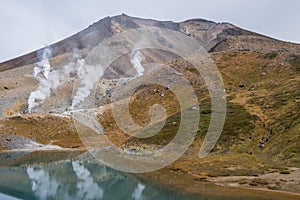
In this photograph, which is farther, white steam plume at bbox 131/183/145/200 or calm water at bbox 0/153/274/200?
calm water at bbox 0/153/274/200

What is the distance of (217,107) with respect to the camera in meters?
115

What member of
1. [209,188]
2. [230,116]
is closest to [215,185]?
[209,188]

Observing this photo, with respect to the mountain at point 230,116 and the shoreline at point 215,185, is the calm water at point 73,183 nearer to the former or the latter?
the shoreline at point 215,185

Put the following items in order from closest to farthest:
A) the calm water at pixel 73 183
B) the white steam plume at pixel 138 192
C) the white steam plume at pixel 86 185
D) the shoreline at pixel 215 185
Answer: the shoreline at pixel 215 185 → the white steam plume at pixel 138 192 → the calm water at pixel 73 183 → the white steam plume at pixel 86 185

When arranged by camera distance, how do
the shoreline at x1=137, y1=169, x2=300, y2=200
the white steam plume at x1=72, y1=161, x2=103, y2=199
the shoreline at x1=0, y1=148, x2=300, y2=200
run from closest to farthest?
1. the shoreline at x1=137, y1=169, x2=300, y2=200
2. the shoreline at x1=0, y1=148, x2=300, y2=200
3. the white steam plume at x1=72, y1=161, x2=103, y2=199

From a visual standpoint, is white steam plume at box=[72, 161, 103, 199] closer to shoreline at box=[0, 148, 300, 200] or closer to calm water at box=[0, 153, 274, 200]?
calm water at box=[0, 153, 274, 200]

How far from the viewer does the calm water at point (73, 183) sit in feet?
194

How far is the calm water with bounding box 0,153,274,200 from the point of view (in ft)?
194

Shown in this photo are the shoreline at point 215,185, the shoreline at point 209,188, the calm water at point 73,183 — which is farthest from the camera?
the calm water at point 73,183

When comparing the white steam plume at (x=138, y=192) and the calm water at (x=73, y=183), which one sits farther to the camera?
the calm water at (x=73, y=183)

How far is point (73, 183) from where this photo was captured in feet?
234

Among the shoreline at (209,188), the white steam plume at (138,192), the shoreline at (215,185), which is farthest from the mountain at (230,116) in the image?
the white steam plume at (138,192)

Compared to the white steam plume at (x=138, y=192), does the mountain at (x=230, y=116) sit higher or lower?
higher

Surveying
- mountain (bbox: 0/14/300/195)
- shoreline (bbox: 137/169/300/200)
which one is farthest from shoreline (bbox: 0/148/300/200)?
mountain (bbox: 0/14/300/195)
